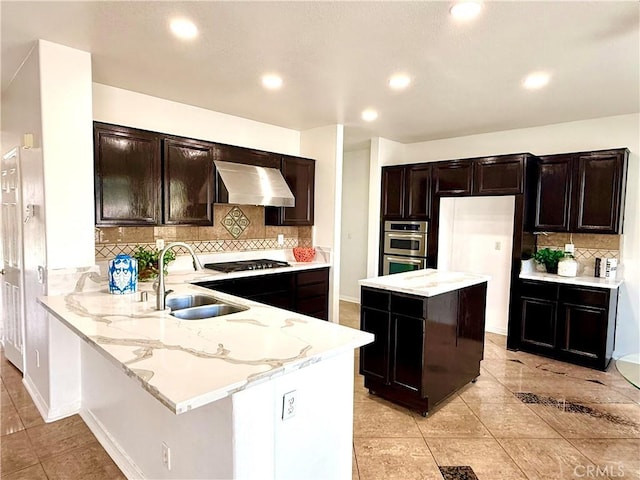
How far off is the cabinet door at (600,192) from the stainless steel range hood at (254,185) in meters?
3.11

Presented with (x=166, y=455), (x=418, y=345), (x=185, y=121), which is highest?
(x=185, y=121)

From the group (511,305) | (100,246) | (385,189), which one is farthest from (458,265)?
(100,246)

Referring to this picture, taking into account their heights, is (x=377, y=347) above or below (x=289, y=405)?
below

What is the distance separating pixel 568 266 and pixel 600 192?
82 centimetres

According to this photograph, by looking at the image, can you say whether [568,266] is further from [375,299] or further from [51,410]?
[51,410]

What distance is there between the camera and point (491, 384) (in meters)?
3.42

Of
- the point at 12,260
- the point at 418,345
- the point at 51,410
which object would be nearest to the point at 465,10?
the point at 418,345

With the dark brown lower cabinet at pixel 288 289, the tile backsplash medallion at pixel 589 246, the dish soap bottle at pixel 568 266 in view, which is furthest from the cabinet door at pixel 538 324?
the dark brown lower cabinet at pixel 288 289

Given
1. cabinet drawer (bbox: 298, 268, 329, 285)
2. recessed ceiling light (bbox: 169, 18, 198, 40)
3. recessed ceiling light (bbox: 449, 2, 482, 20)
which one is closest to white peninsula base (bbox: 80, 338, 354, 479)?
recessed ceiling light (bbox: 449, 2, 482, 20)

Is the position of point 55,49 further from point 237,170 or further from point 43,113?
point 237,170

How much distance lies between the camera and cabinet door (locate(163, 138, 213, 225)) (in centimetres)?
353

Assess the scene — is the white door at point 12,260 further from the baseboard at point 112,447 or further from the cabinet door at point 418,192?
the cabinet door at point 418,192

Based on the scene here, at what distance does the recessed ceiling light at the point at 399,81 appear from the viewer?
304 cm

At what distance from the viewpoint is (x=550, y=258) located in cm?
431
